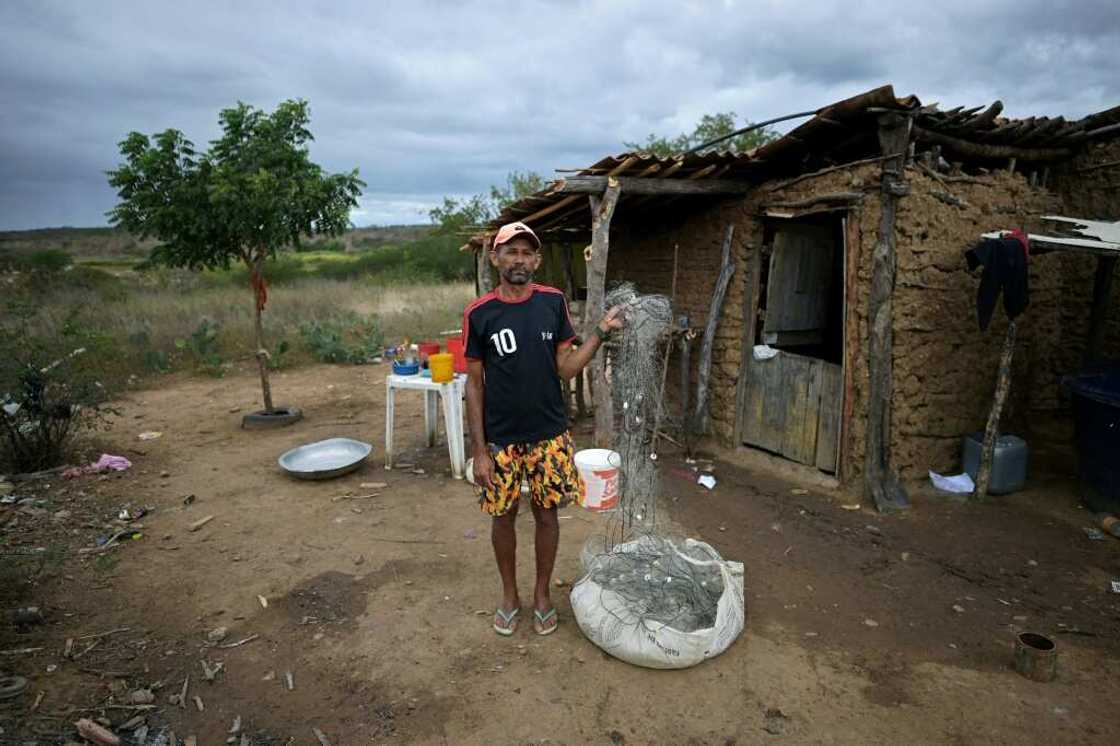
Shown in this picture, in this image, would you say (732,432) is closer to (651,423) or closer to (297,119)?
(651,423)

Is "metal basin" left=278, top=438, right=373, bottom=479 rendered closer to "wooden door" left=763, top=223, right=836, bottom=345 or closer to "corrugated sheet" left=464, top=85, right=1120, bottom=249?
"corrugated sheet" left=464, top=85, right=1120, bottom=249

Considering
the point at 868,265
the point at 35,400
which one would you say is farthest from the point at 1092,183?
the point at 35,400

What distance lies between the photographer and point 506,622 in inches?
125

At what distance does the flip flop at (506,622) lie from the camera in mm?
3176

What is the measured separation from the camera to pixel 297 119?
694cm

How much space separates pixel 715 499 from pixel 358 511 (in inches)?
118

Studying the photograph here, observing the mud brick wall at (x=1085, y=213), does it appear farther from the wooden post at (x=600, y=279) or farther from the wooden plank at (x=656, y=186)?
the wooden post at (x=600, y=279)

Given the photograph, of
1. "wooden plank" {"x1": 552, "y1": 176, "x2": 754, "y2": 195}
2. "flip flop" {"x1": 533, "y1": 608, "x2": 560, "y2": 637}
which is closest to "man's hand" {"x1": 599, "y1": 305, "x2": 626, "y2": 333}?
"flip flop" {"x1": 533, "y1": 608, "x2": 560, "y2": 637}

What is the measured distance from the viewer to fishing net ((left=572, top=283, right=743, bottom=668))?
2.86m

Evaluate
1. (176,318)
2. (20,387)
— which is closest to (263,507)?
(20,387)

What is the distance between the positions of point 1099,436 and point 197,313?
46.4ft

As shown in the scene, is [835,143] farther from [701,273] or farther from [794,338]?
[794,338]

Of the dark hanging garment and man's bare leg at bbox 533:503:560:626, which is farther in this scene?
the dark hanging garment

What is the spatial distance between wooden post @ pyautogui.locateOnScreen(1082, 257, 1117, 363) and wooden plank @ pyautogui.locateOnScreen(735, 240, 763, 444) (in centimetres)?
325
